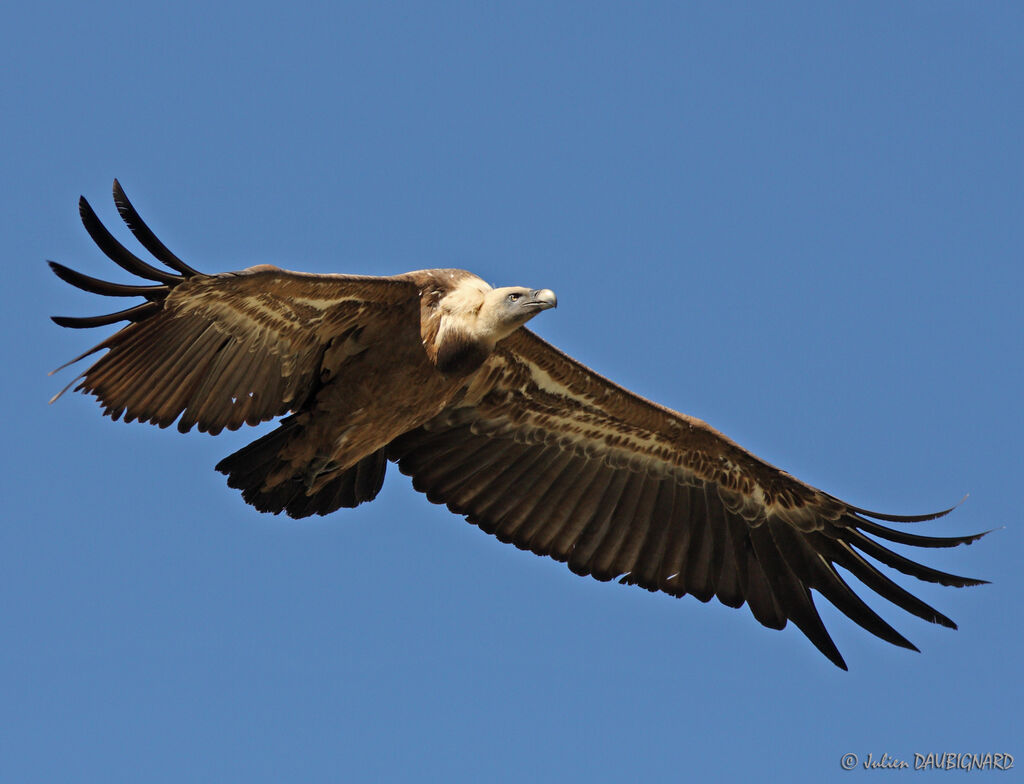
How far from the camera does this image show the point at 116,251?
437 inches

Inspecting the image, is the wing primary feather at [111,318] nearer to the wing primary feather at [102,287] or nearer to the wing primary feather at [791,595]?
the wing primary feather at [102,287]

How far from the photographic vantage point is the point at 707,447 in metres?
13.9

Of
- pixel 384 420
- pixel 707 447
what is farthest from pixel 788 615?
pixel 384 420

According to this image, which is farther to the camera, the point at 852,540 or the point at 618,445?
the point at 618,445

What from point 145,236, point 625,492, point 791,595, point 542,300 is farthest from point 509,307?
point 791,595

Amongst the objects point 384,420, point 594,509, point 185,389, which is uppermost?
point 594,509

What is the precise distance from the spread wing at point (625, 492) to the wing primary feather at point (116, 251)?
3365 millimetres

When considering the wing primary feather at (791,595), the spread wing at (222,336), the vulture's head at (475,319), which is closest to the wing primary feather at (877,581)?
the wing primary feather at (791,595)

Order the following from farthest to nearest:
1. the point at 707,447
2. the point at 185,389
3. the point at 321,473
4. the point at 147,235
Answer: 1. the point at 707,447
2. the point at 321,473
3. the point at 185,389
4. the point at 147,235

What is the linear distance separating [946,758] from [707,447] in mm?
3587

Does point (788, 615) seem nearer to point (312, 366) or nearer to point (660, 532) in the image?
point (660, 532)

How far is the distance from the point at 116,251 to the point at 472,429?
4314 millimetres

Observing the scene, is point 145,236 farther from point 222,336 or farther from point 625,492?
point 625,492

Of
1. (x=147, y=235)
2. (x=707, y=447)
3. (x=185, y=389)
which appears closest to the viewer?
(x=147, y=235)
